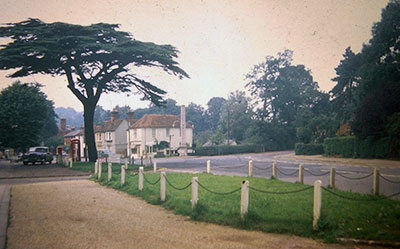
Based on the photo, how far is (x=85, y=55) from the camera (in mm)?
30344

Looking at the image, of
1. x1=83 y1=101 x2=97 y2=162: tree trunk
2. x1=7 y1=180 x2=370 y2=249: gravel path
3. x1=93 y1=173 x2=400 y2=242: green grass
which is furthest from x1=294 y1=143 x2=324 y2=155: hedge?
x1=7 y1=180 x2=370 y2=249: gravel path

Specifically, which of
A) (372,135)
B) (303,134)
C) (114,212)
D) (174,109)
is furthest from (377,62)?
(174,109)

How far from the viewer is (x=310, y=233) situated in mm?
7586

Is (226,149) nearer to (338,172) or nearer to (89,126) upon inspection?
(89,126)

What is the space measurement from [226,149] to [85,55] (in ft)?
115

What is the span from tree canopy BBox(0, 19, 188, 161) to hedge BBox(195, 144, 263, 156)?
25.5 metres

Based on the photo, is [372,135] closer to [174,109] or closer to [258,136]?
[258,136]

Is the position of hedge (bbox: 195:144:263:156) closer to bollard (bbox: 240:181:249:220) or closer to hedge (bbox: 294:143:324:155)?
hedge (bbox: 294:143:324:155)

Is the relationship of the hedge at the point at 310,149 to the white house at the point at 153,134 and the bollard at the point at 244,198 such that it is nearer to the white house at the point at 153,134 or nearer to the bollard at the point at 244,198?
the white house at the point at 153,134

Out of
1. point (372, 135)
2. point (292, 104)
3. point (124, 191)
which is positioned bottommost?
point (124, 191)

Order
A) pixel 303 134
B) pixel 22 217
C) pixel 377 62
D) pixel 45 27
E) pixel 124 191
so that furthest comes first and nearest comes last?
1. pixel 303 134
2. pixel 377 62
3. pixel 45 27
4. pixel 124 191
5. pixel 22 217

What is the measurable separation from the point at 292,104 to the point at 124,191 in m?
59.7

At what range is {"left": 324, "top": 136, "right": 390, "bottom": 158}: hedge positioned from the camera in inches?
1222

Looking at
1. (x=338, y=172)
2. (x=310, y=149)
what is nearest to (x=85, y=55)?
(x=338, y=172)
